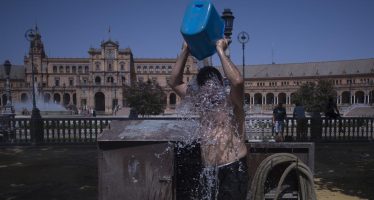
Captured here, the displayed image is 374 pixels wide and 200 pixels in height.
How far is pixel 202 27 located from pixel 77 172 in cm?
669

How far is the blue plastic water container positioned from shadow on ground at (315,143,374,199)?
15.3 feet

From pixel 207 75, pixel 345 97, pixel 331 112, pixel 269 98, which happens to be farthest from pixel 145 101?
pixel 345 97

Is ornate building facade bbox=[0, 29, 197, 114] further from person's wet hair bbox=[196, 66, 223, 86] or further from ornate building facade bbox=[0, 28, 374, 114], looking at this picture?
person's wet hair bbox=[196, 66, 223, 86]

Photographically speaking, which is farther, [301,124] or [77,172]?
[301,124]

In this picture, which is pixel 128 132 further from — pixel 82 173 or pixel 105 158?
pixel 82 173

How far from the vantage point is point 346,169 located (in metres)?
8.70

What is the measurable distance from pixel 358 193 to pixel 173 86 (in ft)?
16.1

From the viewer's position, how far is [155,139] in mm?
3453

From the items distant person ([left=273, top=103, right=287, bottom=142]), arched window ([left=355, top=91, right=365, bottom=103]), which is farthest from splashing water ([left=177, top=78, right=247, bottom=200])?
arched window ([left=355, top=91, right=365, bottom=103])

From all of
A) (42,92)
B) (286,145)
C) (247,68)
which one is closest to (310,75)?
(247,68)

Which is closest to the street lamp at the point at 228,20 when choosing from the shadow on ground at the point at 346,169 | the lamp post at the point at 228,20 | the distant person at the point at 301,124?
the lamp post at the point at 228,20

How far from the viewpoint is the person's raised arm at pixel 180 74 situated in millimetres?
3297

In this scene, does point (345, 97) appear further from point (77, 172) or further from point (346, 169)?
point (77, 172)

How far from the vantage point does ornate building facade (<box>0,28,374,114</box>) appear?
8688 cm
